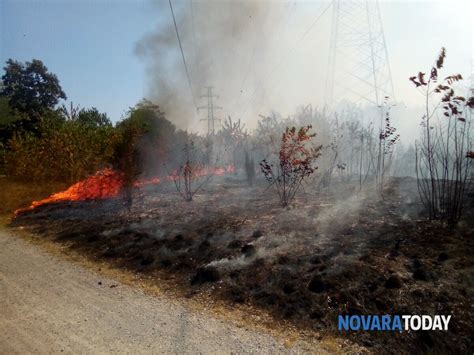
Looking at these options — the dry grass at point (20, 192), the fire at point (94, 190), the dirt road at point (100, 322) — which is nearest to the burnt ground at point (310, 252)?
the dirt road at point (100, 322)

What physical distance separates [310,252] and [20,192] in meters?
13.9

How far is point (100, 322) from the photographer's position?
15.6 feet

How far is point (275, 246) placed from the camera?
6902 mm

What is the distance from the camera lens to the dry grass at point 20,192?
515 inches

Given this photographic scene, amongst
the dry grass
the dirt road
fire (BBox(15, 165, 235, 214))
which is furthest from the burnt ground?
the dry grass

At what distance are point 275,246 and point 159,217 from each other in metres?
4.38

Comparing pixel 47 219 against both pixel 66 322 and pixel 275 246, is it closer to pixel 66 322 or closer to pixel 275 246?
pixel 66 322

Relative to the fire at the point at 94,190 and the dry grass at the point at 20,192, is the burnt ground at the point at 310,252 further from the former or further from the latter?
the dry grass at the point at 20,192

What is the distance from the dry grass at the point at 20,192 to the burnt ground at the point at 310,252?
2.61m

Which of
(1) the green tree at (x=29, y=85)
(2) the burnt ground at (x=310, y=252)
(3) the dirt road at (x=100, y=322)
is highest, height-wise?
(1) the green tree at (x=29, y=85)

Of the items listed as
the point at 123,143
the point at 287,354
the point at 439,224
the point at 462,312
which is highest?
the point at 123,143

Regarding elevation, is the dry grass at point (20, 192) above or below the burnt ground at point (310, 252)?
above

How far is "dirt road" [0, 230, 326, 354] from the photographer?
4219 millimetres

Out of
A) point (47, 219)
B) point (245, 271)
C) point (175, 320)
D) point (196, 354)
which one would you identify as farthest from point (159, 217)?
point (196, 354)
